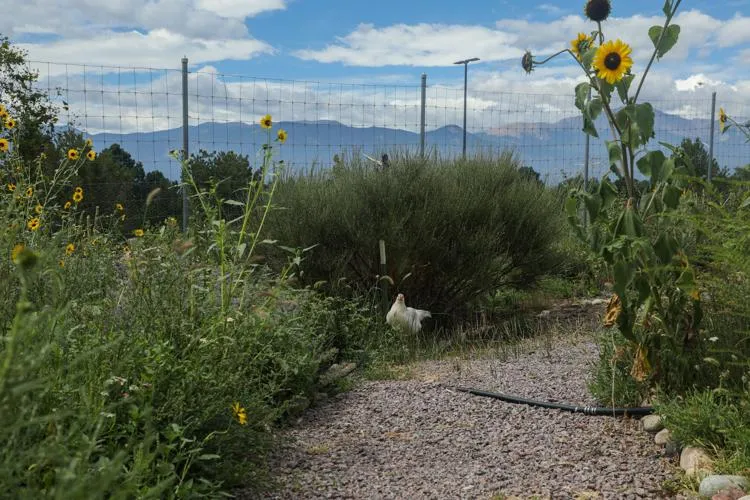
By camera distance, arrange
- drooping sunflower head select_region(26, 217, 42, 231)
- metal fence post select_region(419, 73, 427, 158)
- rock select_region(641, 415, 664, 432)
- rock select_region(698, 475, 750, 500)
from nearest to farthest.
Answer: rock select_region(698, 475, 750, 500) < rock select_region(641, 415, 664, 432) < drooping sunflower head select_region(26, 217, 42, 231) < metal fence post select_region(419, 73, 427, 158)

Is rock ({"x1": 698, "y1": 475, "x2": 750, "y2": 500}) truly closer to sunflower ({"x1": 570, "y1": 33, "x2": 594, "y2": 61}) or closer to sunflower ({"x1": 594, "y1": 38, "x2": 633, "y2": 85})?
sunflower ({"x1": 594, "y1": 38, "x2": 633, "y2": 85})

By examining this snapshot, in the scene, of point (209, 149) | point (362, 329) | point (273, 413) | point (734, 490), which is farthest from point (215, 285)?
point (209, 149)

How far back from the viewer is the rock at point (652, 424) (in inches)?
128

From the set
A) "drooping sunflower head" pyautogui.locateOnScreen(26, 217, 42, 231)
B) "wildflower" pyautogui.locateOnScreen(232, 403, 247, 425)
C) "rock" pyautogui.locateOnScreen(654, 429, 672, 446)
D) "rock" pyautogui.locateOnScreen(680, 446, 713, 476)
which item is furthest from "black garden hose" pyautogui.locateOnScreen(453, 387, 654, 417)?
"drooping sunflower head" pyautogui.locateOnScreen(26, 217, 42, 231)

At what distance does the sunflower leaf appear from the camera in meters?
3.41

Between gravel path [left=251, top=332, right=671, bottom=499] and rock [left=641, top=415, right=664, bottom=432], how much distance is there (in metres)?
0.03

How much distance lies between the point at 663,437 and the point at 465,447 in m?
0.80

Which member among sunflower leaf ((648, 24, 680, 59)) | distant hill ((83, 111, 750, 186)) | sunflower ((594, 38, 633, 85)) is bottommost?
distant hill ((83, 111, 750, 186))

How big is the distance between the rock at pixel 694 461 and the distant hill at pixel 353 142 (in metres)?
3.84

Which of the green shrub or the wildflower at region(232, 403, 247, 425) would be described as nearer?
the wildflower at region(232, 403, 247, 425)

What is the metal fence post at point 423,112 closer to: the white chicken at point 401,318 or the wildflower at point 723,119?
the white chicken at point 401,318

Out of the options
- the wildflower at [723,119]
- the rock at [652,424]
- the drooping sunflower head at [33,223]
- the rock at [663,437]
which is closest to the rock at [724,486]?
the rock at [663,437]

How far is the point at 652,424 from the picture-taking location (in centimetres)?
328

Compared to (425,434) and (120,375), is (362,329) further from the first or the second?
(120,375)
